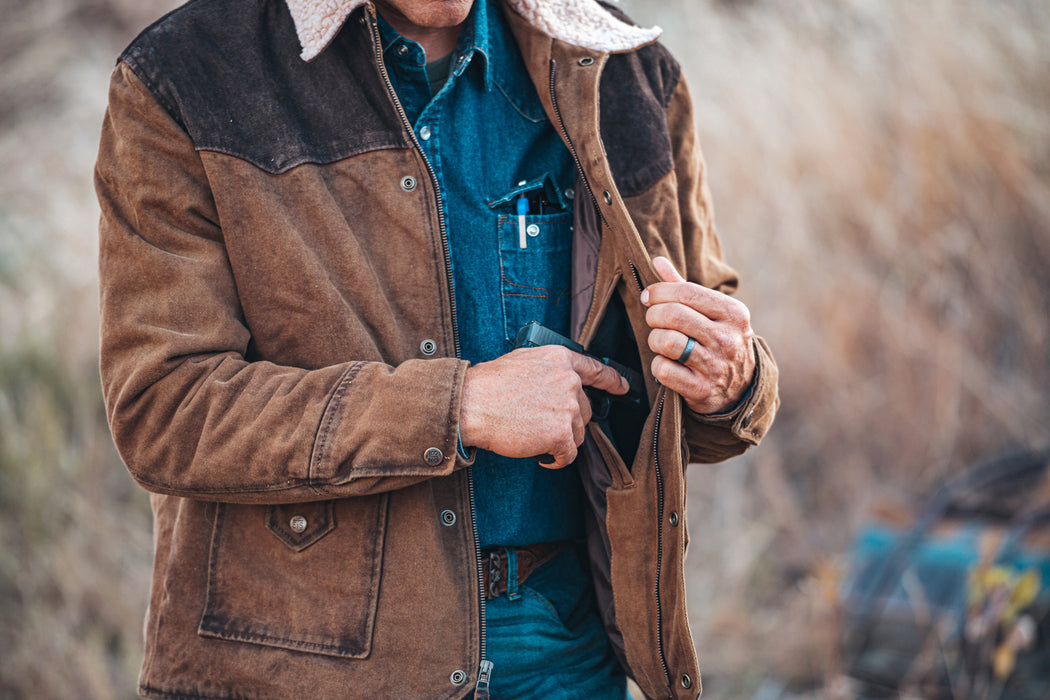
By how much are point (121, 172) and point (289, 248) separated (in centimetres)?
29

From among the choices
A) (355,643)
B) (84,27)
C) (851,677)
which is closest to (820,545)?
(851,677)

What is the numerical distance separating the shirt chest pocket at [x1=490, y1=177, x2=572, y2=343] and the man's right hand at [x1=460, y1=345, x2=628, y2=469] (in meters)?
0.21

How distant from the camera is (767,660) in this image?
11.0ft

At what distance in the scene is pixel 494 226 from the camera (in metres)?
1.58

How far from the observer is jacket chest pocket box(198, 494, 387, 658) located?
140 centimetres

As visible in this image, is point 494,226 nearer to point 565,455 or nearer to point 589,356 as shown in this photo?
point 589,356

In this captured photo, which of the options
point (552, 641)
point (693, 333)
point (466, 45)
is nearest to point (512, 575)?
point (552, 641)

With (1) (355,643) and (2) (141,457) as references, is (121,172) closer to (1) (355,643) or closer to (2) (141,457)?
(2) (141,457)

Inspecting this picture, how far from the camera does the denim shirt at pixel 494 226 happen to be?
1563 mm

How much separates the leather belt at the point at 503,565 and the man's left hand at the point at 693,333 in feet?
1.32

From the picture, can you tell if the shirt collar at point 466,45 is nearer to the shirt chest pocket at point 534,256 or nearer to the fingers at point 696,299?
the shirt chest pocket at point 534,256

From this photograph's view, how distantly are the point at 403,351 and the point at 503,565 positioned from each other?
414 mm

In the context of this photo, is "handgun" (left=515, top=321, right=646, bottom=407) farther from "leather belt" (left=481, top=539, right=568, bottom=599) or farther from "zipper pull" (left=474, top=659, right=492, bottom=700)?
"zipper pull" (left=474, top=659, right=492, bottom=700)

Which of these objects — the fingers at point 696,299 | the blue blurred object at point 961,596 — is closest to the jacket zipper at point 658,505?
the fingers at point 696,299
